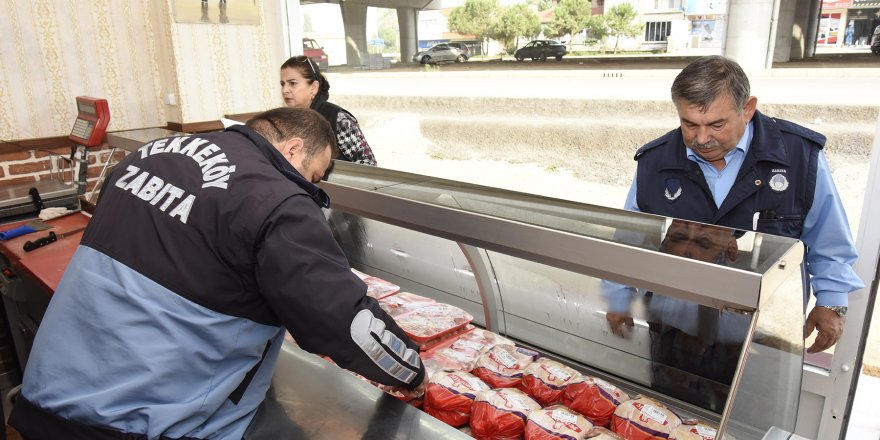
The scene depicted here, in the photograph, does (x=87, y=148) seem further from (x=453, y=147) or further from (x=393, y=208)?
(x=453, y=147)

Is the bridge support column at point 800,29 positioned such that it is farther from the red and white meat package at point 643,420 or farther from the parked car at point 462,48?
the parked car at point 462,48

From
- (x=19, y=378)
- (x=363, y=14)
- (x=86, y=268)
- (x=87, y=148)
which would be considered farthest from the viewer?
(x=363, y=14)

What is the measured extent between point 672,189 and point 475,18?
369 centimetres

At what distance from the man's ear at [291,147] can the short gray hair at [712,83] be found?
1.18 m

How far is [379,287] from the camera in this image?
2.14 metres

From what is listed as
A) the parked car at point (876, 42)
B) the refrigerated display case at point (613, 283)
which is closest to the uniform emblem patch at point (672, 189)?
the refrigerated display case at point (613, 283)

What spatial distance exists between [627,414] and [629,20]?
3.73m

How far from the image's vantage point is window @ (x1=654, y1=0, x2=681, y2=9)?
3995mm

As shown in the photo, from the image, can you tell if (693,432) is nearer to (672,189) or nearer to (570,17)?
(672,189)

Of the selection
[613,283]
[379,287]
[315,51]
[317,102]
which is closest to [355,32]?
[315,51]

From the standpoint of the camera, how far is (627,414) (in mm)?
1393

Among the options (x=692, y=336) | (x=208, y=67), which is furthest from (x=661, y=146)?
(x=208, y=67)

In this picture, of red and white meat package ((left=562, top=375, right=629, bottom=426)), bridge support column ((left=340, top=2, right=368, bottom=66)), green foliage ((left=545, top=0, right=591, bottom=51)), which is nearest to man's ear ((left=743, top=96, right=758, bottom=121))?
red and white meat package ((left=562, top=375, right=629, bottom=426))

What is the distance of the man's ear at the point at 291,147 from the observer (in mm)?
1443
